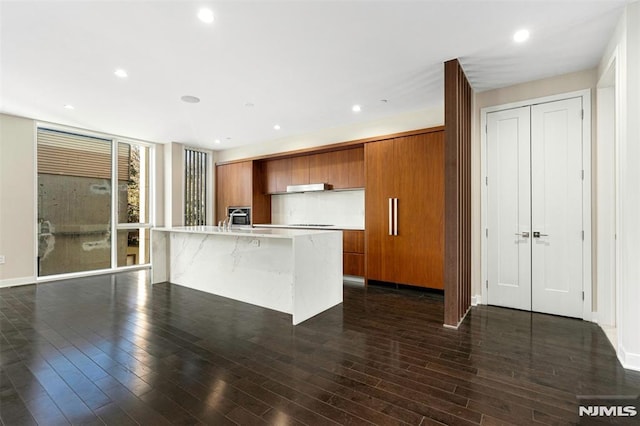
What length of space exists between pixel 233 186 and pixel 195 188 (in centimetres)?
107

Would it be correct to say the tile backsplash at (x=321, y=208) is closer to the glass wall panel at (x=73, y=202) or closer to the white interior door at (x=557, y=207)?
the white interior door at (x=557, y=207)

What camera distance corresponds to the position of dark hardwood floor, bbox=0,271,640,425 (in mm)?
1846

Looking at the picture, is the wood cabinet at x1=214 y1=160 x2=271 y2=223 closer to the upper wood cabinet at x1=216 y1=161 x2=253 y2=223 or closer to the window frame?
the upper wood cabinet at x1=216 y1=161 x2=253 y2=223

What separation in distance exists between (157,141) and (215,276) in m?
4.03

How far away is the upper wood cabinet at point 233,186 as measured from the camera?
6.99 metres

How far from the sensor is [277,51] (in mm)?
3049

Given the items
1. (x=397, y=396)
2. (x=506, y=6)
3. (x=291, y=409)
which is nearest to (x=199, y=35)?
(x=506, y=6)

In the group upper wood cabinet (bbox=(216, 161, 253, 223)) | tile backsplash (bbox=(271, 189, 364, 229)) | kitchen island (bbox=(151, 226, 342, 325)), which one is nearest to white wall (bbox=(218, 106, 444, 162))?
upper wood cabinet (bbox=(216, 161, 253, 223))

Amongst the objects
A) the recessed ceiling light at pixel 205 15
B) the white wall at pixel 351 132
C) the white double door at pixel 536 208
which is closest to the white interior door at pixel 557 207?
the white double door at pixel 536 208

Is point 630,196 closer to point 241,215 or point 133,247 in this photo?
point 241,215

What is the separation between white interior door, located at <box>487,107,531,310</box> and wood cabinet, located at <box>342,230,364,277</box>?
2040mm

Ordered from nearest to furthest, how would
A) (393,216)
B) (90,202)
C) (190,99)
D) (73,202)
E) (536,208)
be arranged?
(536,208)
(190,99)
(393,216)
(73,202)
(90,202)

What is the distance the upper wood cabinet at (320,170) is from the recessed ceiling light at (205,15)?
3.49 metres

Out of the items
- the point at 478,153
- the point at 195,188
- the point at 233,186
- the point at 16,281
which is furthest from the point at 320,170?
the point at 16,281
